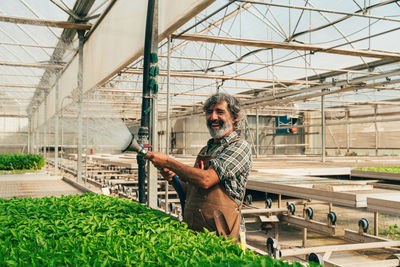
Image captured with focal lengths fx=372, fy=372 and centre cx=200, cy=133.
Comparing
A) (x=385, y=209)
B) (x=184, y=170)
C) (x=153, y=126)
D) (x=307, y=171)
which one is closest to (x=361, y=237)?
(x=385, y=209)

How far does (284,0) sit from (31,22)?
5.25 m

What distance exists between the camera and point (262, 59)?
11711 millimetres

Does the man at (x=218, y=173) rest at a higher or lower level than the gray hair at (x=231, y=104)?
lower

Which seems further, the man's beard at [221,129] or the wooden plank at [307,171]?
the wooden plank at [307,171]

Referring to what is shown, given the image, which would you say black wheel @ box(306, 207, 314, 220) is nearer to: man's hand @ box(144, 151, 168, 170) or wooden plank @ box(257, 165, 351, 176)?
wooden plank @ box(257, 165, 351, 176)

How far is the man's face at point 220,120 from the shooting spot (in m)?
2.29

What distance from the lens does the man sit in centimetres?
200

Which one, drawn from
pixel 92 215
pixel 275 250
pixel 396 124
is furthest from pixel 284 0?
pixel 396 124

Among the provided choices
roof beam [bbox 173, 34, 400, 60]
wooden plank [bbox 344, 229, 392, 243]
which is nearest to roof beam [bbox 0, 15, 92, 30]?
roof beam [bbox 173, 34, 400, 60]

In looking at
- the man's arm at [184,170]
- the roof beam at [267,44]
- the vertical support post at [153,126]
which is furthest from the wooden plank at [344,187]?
the man's arm at [184,170]

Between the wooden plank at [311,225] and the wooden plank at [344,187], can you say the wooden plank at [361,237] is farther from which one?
the wooden plank at [344,187]

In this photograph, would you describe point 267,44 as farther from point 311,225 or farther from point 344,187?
point 311,225

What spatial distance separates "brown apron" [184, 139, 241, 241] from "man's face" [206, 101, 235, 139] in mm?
345

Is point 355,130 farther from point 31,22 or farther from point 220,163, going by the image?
point 220,163
